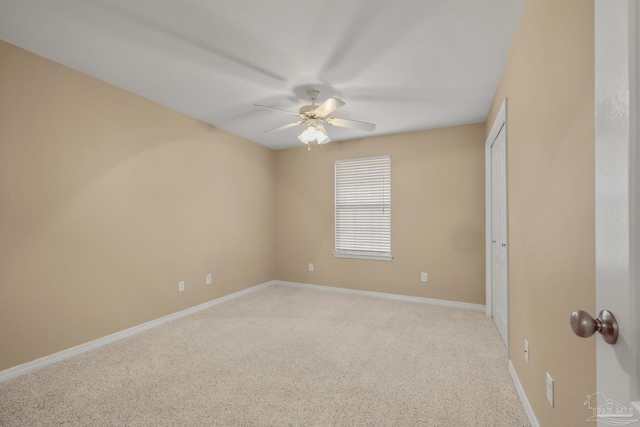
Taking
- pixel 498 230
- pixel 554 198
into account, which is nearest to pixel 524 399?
pixel 554 198

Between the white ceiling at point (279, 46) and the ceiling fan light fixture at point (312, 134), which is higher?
the white ceiling at point (279, 46)

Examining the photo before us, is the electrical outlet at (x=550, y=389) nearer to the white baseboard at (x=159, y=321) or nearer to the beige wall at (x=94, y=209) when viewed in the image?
the white baseboard at (x=159, y=321)

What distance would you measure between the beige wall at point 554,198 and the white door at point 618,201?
0.51 m

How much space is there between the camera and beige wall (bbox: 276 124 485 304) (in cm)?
385

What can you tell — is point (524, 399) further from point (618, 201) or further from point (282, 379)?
point (618, 201)

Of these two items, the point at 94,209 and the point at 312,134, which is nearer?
the point at 94,209

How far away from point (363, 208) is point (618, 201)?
4.06 metres

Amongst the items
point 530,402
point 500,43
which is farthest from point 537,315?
point 500,43

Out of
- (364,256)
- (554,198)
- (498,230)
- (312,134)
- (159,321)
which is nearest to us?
(554,198)

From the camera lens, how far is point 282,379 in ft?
7.02

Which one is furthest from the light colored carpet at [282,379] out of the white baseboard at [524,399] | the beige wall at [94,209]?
the beige wall at [94,209]

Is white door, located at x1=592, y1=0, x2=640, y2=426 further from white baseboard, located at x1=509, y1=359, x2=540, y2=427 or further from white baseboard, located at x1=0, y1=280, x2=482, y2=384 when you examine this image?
white baseboard, located at x1=0, y1=280, x2=482, y2=384

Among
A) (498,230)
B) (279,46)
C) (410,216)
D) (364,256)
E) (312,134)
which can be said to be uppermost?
(279,46)

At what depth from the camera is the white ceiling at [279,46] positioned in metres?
1.79
